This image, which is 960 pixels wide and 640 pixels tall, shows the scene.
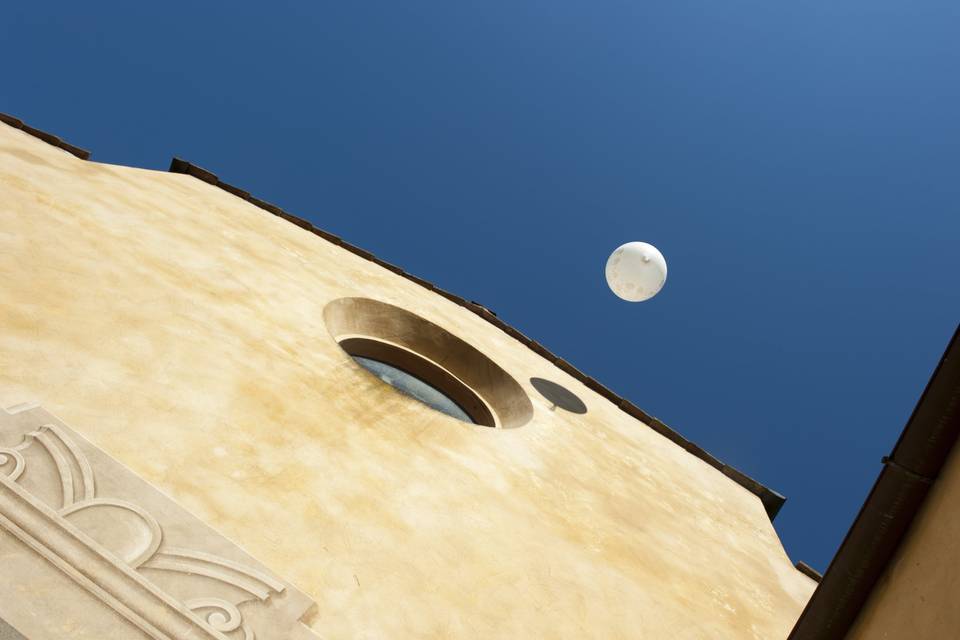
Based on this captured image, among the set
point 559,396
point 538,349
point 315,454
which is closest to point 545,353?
point 538,349

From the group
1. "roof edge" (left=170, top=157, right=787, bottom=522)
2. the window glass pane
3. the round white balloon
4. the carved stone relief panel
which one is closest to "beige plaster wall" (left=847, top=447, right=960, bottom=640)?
the carved stone relief panel

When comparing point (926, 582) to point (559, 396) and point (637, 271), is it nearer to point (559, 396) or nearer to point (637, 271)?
point (637, 271)

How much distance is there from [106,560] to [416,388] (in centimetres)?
569

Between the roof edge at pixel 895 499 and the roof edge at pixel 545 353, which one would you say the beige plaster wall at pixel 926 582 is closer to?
the roof edge at pixel 895 499

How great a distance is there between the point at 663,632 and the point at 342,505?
270 cm

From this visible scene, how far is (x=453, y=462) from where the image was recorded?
193 inches

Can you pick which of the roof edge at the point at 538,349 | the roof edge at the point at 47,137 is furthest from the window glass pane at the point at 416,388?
the roof edge at the point at 47,137

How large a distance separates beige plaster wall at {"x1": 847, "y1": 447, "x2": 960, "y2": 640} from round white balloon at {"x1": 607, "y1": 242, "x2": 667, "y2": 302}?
500cm

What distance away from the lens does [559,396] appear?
927cm

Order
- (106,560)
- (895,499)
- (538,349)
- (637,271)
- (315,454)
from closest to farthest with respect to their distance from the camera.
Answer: (106,560), (895,499), (315,454), (637,271), (538,349)

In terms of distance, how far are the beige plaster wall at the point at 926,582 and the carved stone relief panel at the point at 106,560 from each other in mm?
2754

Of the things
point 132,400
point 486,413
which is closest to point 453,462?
point 132,400

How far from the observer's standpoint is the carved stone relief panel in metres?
2.11

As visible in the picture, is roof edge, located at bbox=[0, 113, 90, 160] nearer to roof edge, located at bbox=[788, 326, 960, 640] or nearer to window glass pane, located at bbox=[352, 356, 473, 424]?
window glass pane, located at bbox=[352, 356, 473, 424]
